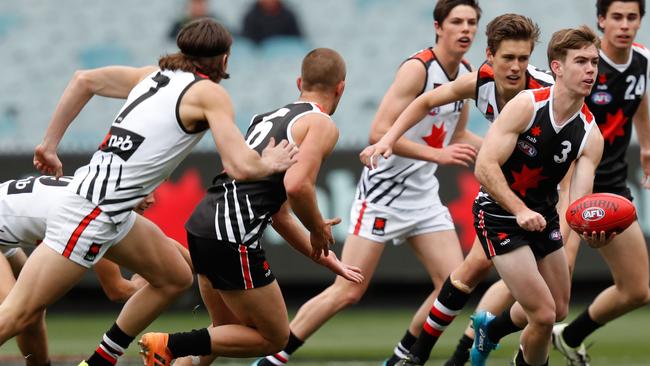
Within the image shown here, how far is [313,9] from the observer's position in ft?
52.2

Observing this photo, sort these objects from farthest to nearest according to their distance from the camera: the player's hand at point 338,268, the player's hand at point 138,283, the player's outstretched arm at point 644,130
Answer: the player's outstretched arm at point 644,130, the player's hand at point 138,283, the player's hand at point 338,268

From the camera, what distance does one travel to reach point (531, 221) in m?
6.53

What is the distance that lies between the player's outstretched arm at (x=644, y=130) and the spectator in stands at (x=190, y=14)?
7.26 meters

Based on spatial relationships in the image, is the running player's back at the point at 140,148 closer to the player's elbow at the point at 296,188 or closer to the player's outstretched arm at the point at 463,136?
the player's elbow at the point at 296,188

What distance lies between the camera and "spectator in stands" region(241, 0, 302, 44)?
618 inches

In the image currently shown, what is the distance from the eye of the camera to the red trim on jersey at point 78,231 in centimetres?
656

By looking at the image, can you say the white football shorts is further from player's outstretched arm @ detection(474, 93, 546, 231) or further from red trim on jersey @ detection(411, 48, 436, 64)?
player's outstretched arm @ detection(474, 93, 546, 231)

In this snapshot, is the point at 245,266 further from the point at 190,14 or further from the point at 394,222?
the point at 190,14

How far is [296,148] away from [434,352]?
13.1 ft

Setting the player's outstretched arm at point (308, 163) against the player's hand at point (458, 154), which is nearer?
the player's outstretched arm at point (308, 163)

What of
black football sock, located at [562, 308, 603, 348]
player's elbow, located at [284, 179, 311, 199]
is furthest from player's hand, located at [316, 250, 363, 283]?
black football sock, located at [562, 308, 603, 348]

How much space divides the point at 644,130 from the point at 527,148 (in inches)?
89.0

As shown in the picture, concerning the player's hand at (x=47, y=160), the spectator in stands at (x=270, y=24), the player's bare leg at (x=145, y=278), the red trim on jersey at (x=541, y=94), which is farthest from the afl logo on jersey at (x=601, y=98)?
the spectator in stands at (x=270, y=24)

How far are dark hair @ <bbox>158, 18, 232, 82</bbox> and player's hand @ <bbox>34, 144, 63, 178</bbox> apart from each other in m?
1.12
